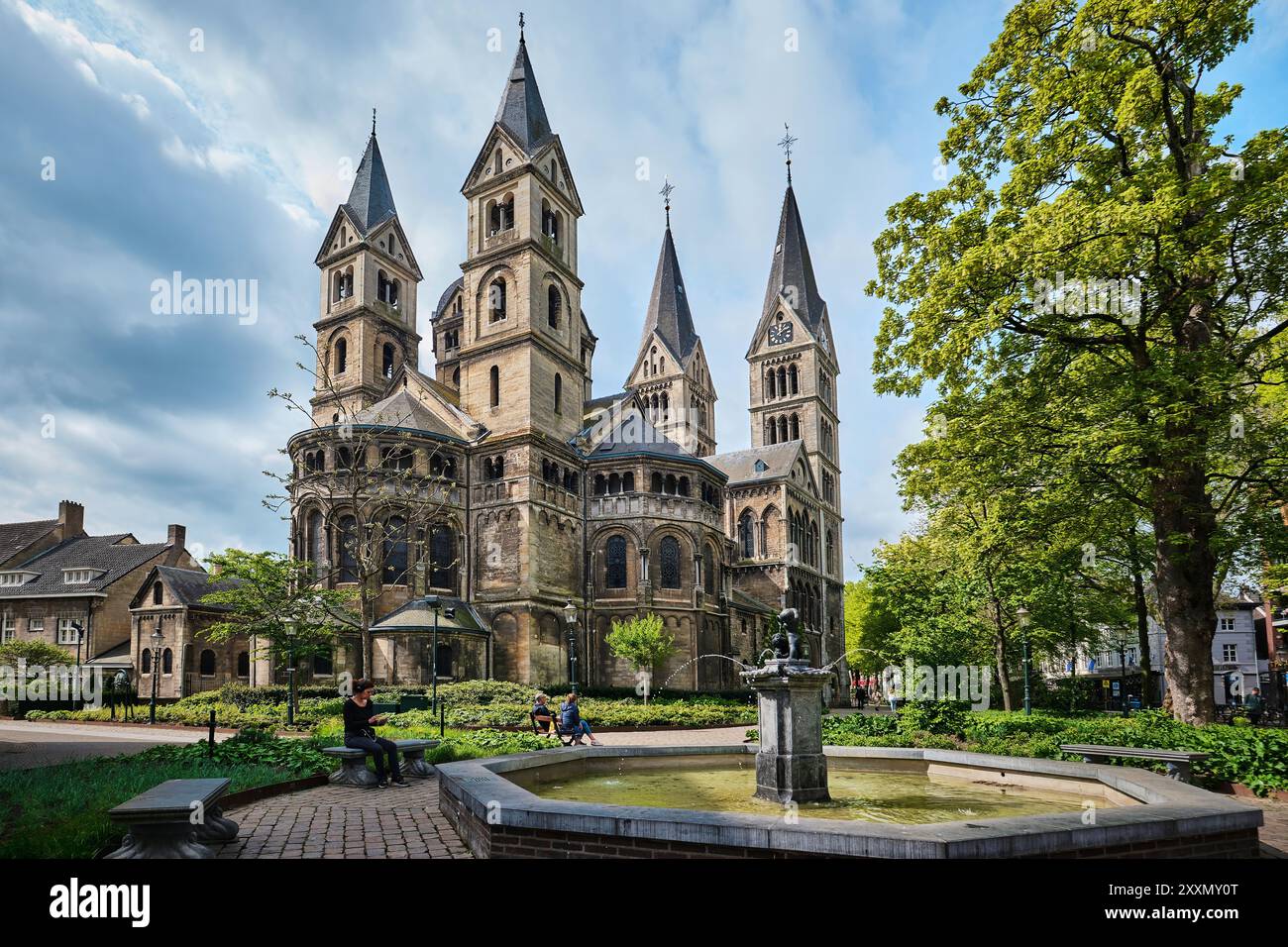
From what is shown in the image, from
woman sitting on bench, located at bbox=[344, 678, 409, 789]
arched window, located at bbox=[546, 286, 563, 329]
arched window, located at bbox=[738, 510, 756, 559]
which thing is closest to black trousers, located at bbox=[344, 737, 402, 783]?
woman sitting on bench, located at bbox=[344, 678, 409, 789]

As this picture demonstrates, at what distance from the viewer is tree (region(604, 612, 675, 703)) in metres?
39.0

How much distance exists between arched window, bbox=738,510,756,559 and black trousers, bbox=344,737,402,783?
50642mm

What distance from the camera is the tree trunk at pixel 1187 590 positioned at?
16.1 m

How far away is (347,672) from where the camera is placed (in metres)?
36.3

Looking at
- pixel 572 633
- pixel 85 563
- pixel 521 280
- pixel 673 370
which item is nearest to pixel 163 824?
pixel 572 633

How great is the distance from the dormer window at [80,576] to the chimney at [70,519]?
299 inches

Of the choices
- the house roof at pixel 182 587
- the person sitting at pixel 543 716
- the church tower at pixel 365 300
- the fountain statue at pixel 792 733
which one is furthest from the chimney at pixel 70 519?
the fountain statue at pixel 792 733

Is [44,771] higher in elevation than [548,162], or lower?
lower

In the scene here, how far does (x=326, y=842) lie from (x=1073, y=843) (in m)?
6.67

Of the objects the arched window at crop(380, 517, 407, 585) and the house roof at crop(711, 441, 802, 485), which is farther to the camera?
the house roof at crop(711, 441, 802, 485)

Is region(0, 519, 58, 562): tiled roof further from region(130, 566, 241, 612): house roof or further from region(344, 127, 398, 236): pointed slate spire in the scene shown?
region(344, 127, 398, 236): pointed slate spire

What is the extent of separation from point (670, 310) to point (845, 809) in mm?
72263
